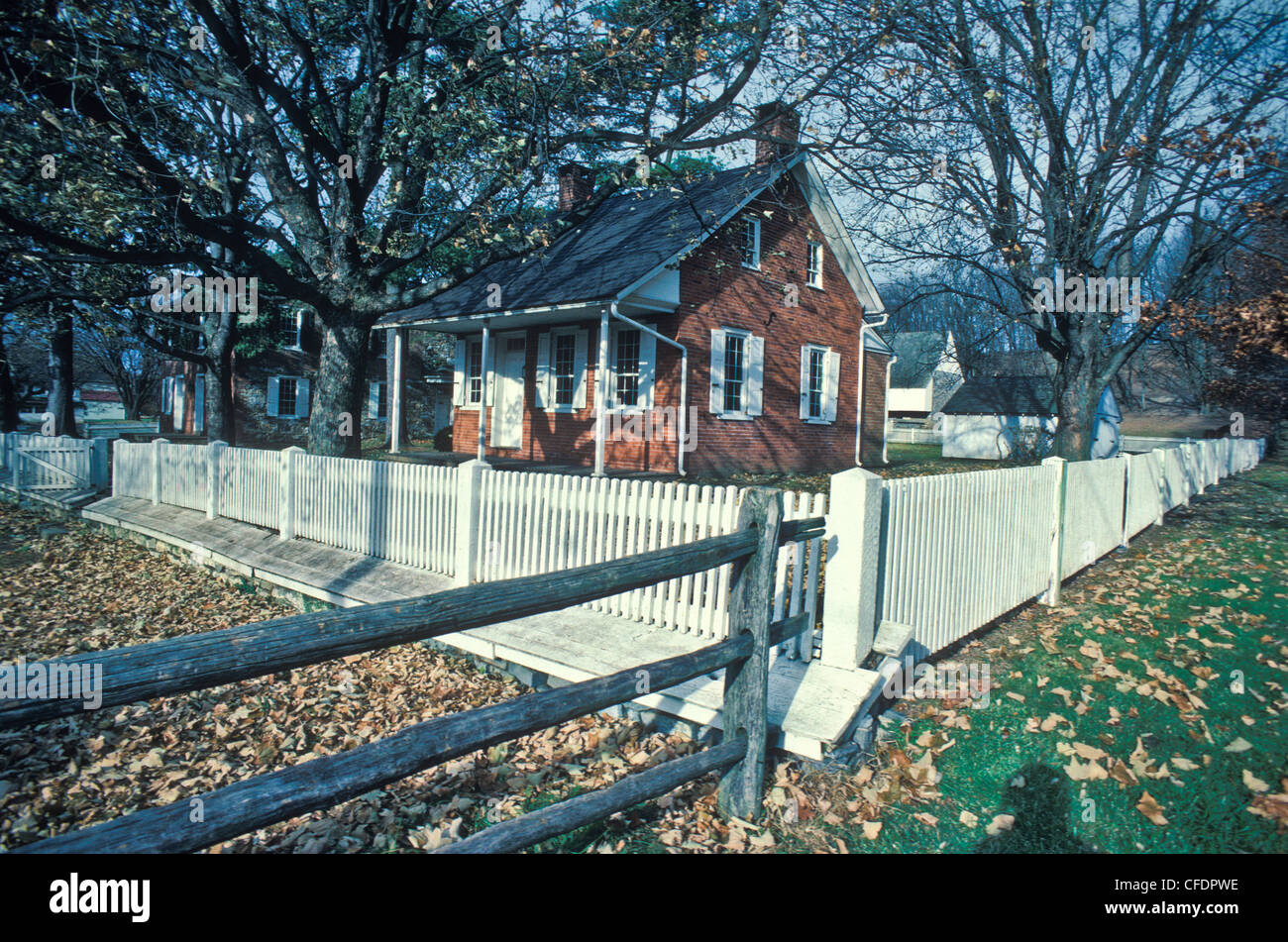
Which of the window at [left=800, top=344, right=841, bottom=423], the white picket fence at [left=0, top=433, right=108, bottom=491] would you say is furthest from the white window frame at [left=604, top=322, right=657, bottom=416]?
the white picket fence at [left=0, top=433, right=108, bottom=491]

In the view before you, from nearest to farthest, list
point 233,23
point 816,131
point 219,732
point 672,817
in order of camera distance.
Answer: point 672,817, point 219,732, point 816,131, point 233,23

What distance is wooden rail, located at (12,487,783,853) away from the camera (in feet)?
6.24

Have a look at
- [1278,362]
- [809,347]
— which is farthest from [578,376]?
[1278,362]

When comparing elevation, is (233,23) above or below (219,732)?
above

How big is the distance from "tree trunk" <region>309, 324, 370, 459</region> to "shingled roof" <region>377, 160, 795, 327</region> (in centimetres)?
211

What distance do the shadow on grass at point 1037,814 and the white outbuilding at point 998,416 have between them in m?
29.5

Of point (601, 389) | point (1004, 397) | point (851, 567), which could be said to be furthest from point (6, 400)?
point (1004, 397)

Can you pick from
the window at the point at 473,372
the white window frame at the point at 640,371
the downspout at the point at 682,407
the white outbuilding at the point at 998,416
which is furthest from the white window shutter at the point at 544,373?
the white outbuilding at the point at 998,416

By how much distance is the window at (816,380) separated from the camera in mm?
19281

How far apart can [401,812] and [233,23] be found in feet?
34.8

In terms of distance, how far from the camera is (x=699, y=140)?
29.7 feet

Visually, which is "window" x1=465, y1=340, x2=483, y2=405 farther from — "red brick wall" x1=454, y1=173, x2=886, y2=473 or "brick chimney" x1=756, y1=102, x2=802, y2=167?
"brick chimney" x1=756, y1=102, x2=802, y2=167

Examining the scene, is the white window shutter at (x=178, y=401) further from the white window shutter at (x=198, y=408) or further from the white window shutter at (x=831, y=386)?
the white window shutter at (x=831, y=386)
